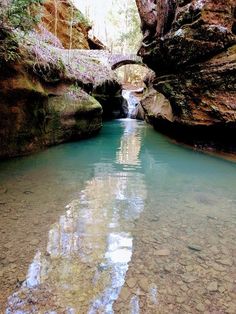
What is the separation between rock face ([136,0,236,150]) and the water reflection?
4.32 meters

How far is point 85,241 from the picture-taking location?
2949 mm

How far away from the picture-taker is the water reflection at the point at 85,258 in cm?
205

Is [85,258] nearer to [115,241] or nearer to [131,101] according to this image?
[115,241]

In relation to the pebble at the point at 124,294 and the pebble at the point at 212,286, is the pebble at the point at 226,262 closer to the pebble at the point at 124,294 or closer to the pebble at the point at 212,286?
the pebble at the point at 212,286

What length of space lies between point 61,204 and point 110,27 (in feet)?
133

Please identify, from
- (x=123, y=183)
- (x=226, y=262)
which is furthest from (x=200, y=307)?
Answer: (x=123, y=183)

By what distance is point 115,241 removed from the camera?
9.75 feet

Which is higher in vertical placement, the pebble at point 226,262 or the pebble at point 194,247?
the pebble at point 194,247

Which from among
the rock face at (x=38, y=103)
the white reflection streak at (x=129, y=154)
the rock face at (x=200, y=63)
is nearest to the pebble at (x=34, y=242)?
the rock face at (x=38, y=103)

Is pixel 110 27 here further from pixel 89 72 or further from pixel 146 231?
pixel 146 231

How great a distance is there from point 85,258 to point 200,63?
6.81 metres

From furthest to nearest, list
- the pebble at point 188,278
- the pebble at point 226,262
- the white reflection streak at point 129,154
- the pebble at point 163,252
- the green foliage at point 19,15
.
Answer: the white reflection streak at point 129,154 < the green foliage at point 19,15 < the pebble at point 163,252 < the pebble at point 226,262 < the pebble at point 188,278

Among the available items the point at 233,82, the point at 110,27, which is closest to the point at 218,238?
the point at 233,82

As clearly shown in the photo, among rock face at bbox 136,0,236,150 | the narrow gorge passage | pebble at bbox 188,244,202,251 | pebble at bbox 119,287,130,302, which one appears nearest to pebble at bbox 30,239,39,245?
the narrow gorge passage
